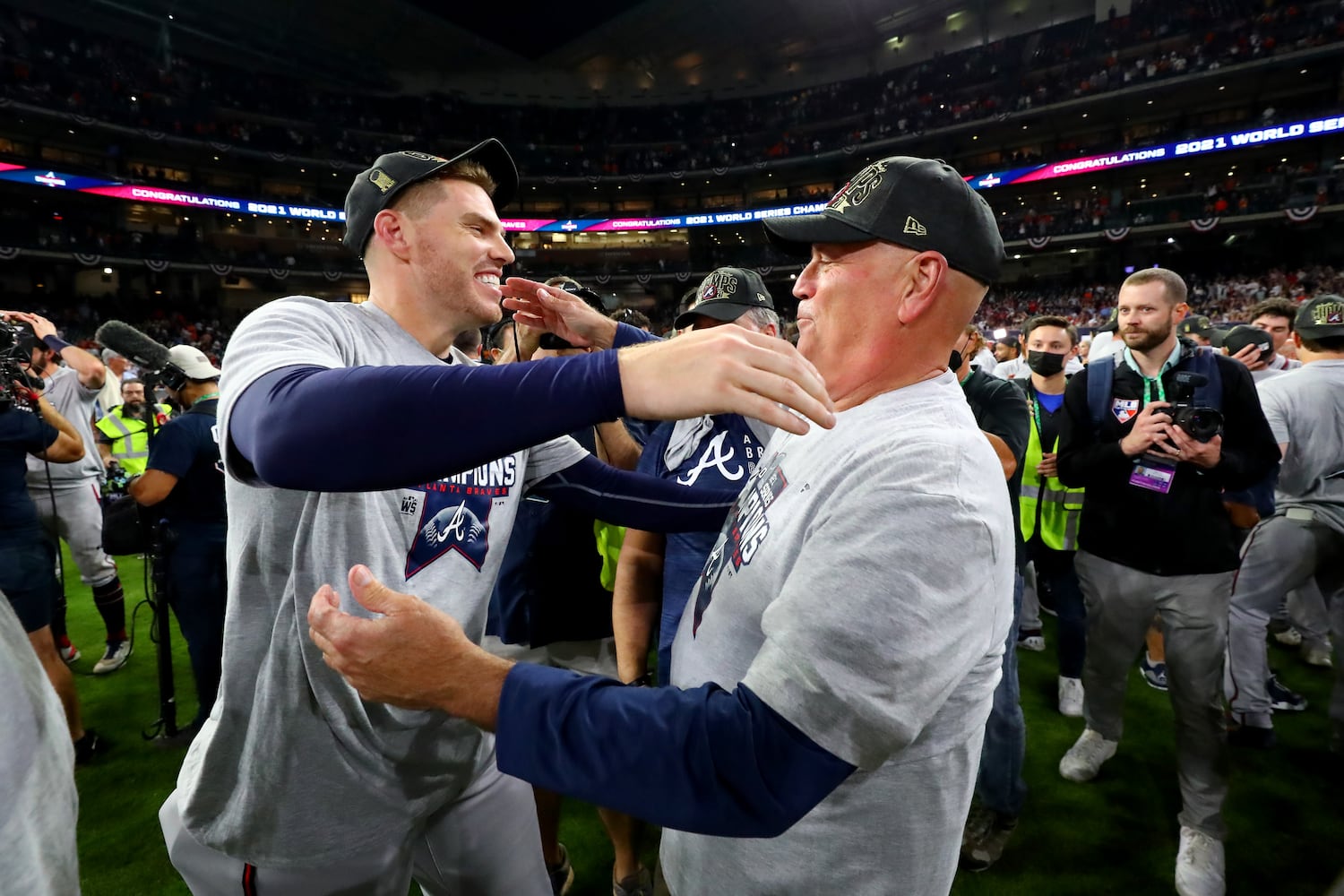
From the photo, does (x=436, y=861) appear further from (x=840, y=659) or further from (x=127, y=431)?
(x=127, y=431)

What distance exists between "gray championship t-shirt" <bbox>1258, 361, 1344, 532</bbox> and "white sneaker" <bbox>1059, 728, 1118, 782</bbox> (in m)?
1.83

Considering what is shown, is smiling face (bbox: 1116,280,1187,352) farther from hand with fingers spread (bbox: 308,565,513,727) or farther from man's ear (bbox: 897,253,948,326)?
hand with fingers spread (bbox: 308,565,513,727)

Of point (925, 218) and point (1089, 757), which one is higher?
point (925, 218)

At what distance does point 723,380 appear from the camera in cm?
87

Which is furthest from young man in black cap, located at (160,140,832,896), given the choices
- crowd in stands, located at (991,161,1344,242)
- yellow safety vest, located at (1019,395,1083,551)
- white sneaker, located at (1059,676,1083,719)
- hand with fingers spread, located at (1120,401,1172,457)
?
crowd in stands, located at (991,161,1344,242)

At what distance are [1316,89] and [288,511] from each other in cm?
3789

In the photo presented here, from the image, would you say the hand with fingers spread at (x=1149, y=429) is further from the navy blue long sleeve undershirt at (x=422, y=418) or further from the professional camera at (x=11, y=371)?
the professional camera at (x=11, y=371)

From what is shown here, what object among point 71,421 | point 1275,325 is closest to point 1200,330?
point 1275,325

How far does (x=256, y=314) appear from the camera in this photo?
1267mm

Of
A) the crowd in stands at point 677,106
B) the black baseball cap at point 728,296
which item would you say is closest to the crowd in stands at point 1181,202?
the crowd in stands at point 677,106

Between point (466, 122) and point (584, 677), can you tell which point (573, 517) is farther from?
point (466, 122)

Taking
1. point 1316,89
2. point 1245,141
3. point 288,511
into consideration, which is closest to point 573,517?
point 288,511

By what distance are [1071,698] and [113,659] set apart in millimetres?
6996

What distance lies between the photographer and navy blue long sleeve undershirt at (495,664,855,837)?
3.01 ft
